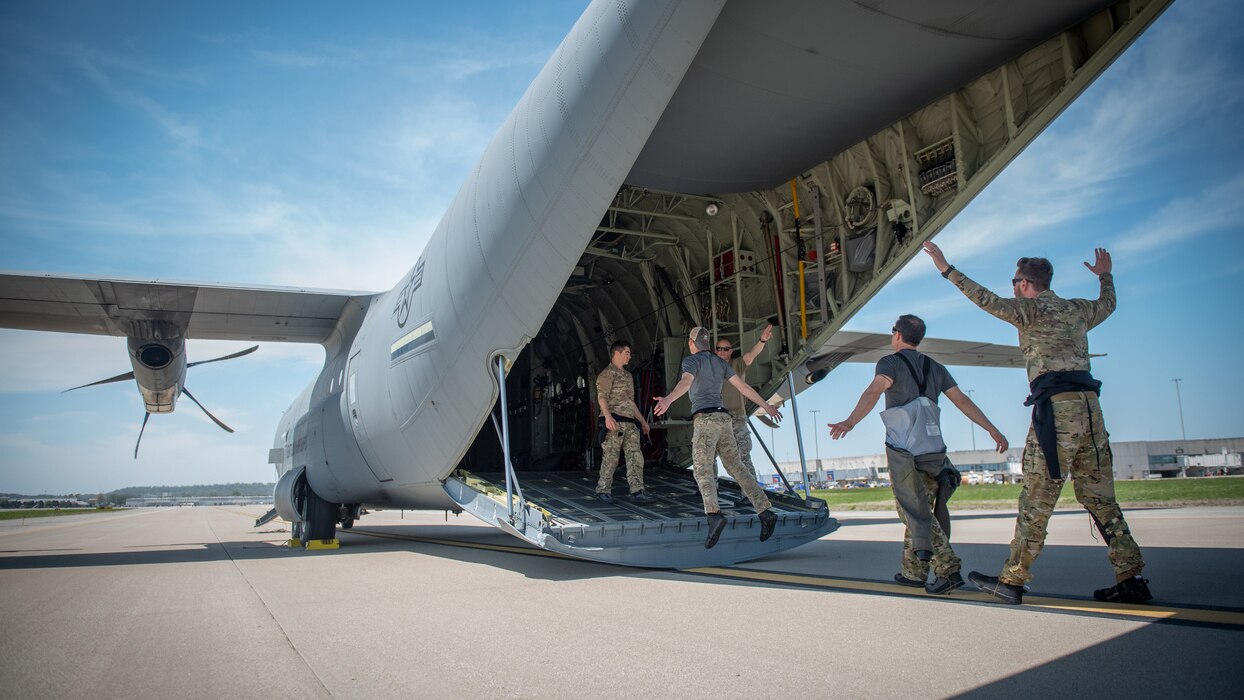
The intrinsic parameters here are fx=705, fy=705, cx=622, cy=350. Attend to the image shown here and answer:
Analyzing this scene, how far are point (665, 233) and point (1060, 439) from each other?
22.3 feet

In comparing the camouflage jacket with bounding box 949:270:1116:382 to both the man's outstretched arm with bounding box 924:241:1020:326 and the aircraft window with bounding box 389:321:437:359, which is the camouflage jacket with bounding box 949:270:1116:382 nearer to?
the man's outstretched arm with bounding box 924:241:1020:326

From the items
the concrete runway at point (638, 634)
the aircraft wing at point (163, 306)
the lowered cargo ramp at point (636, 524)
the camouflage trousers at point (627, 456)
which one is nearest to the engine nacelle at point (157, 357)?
the aircraft wing at point (163, 306)

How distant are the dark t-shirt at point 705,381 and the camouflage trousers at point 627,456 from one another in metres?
1.38

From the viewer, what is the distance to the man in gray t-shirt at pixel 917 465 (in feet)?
14.6

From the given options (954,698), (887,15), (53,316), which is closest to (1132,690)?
(954,698)

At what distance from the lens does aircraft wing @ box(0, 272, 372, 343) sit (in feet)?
32.0

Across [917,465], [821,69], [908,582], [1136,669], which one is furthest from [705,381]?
[1136,669]

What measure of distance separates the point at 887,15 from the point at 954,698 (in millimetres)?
4641

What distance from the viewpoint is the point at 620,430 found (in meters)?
7.72

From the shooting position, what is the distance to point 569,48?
508 centimetres

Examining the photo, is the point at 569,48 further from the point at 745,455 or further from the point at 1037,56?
the point at 745,455

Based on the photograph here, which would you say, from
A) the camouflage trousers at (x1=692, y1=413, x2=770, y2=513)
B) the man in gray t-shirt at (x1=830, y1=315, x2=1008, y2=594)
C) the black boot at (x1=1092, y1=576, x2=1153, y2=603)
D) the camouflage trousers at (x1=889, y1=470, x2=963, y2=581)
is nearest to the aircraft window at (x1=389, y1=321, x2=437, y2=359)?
the camouflage trousers at (x1=692, y1=413, x2=770, y2=513)

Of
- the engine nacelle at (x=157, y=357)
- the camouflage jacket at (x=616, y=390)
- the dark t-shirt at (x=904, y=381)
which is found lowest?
the dark t-shirt at (x=904, y=381)

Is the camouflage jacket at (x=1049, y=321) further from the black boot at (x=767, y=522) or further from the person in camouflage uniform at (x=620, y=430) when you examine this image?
the person in camouflage uniform at (x=620, y=430)
